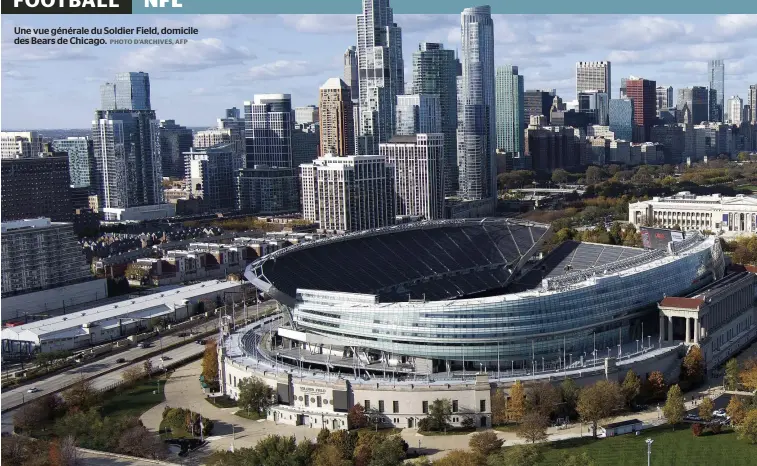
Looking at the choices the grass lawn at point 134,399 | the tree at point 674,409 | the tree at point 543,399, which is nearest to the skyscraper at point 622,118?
the grass lawn at point 134,399

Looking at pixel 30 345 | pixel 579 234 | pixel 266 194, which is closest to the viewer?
pixel 30 345

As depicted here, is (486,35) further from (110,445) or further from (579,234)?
(110,445)

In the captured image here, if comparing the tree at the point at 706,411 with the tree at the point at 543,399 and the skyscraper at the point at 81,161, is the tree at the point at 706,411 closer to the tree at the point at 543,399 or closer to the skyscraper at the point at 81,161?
the tree at the point at 543,399

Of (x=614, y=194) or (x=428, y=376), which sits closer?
(x=428, y=376)

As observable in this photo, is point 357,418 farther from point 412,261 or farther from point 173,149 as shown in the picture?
point 173,149

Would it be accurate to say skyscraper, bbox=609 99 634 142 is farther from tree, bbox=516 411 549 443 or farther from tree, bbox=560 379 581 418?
tree, bbox=516 411 549 443

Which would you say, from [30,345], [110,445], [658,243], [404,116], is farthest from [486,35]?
[110,445]
